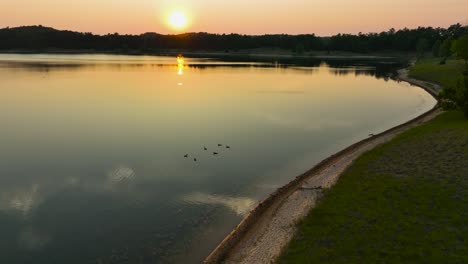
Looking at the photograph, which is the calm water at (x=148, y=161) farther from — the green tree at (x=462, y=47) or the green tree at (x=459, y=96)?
the green tree at (x=462, y=47)

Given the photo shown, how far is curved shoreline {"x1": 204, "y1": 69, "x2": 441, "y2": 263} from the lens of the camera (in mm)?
22594

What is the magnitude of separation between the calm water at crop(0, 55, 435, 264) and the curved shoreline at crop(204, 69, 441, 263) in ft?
4.40

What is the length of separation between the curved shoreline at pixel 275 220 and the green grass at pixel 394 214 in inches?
41.8

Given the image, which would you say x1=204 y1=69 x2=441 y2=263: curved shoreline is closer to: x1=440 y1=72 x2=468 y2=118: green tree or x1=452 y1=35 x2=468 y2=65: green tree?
x1=440 y1=72 x2=468 y2=118: green tree

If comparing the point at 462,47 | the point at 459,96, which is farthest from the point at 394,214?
the point at 462,47

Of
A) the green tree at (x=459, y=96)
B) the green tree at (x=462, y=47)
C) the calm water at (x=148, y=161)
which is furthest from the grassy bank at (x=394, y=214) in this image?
the green tree at (x=462, y=47)

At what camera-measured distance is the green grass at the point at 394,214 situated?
65.3 ft

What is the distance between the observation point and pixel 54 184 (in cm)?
3491

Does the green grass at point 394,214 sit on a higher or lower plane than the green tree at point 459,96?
lower

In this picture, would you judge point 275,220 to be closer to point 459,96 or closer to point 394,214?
point 394,214

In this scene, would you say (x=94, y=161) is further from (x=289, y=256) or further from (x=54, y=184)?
(x=289, y=256)

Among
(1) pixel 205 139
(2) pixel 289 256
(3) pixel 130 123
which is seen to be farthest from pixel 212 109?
(2) pixel 289 256

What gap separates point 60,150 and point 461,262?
42447 mm

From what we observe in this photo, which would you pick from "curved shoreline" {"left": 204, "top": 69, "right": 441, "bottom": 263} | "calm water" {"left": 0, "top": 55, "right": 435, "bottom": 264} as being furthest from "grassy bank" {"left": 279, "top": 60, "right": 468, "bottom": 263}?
"calm water" {"left": 0, "top": 55, "right": 435, "bottom": 264}
